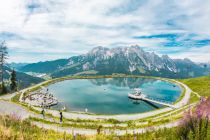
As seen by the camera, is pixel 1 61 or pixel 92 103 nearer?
pixel 92 103

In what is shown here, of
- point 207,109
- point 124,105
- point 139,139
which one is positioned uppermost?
point 207,109

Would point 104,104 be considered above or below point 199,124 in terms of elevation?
below

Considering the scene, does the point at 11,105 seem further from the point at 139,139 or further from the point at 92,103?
the point at 139,139

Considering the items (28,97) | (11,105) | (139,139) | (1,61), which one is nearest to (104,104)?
(28,97)

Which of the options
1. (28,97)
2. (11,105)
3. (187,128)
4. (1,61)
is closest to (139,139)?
(187,128)

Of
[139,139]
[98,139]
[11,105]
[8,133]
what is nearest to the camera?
[8,133]

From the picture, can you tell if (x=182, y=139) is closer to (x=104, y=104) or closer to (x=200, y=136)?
(x=200, y=136)

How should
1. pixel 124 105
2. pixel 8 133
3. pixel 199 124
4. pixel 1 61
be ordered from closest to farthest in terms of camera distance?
pixel 8 133
pixel 199 124
pixel 124 105
pixel 1 61

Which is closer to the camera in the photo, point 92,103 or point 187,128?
point 187,128

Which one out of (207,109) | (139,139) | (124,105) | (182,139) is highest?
(207,109)
